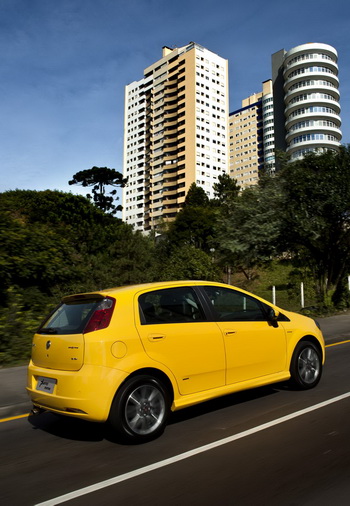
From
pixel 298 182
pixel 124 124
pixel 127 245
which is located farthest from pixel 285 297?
pixel 124 124

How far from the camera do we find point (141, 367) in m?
4.15

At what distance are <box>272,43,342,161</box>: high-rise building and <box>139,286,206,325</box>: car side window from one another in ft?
294

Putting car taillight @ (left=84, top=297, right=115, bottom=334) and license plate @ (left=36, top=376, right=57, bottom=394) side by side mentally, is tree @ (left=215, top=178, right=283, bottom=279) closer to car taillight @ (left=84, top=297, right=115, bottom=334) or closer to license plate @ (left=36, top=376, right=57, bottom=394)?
car taillight @ (left=84, top=297, right=115, bottom=334)

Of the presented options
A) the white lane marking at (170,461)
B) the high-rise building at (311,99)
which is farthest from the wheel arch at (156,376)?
the high-rise building at (311,99)

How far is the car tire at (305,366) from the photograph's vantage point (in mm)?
5688

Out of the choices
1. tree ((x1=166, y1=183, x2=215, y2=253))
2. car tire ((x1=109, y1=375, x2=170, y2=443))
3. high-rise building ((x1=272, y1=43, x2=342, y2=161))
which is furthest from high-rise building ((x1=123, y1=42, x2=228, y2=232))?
car tire ((x1=109, y1=375, x2=170, y2=443))

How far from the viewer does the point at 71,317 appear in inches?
179

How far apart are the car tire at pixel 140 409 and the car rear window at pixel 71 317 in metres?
0.74

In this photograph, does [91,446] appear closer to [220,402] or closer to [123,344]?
[123,344]

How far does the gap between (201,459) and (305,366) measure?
8.70ft

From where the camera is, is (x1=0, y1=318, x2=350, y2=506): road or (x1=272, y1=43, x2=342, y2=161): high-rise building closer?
(x1=0, y1=318, x2=350, y2=506): road

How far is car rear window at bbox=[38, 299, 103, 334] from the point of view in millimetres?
4312

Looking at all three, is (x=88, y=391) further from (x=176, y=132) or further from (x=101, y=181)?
(x=176, y=132)

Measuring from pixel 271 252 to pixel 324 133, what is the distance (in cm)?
8087
